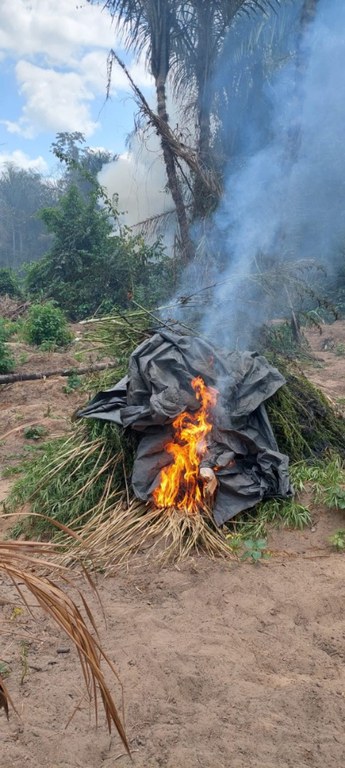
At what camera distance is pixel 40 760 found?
2.07 meters

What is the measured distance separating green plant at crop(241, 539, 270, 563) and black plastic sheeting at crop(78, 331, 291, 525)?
276mm

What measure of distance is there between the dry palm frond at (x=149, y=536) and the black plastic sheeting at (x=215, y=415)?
0.15 m

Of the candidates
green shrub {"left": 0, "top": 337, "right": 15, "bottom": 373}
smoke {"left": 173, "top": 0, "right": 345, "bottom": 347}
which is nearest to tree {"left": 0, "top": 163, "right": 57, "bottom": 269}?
smoke {"left": 173, "top": 0, "right": 345, "bottom": 347}

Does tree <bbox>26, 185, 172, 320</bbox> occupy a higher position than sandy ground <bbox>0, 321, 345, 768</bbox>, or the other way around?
tree <bbox>26, 185, 172, 320</bbox>

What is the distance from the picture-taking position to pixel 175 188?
11.6 m

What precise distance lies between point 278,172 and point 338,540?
340 inches

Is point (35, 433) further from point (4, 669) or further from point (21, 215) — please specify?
point (21, 215)

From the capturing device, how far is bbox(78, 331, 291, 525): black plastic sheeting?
12.6 ft

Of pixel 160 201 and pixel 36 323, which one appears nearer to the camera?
pixel 36 323

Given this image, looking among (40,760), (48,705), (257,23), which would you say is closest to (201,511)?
(48,705)

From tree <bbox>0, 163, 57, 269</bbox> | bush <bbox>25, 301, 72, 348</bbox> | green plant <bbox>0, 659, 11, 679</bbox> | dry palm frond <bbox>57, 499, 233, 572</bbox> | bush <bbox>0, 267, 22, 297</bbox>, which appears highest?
tree <bbox>0, 163, 57, 269</bbox>

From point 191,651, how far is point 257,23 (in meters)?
12.1

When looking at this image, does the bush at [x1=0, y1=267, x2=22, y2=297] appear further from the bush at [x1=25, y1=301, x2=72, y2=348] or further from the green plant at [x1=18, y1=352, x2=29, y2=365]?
the green plant at [x1=18, y1=352, x2=29, y2=365]

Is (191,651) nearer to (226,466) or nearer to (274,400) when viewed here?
(226,466)
